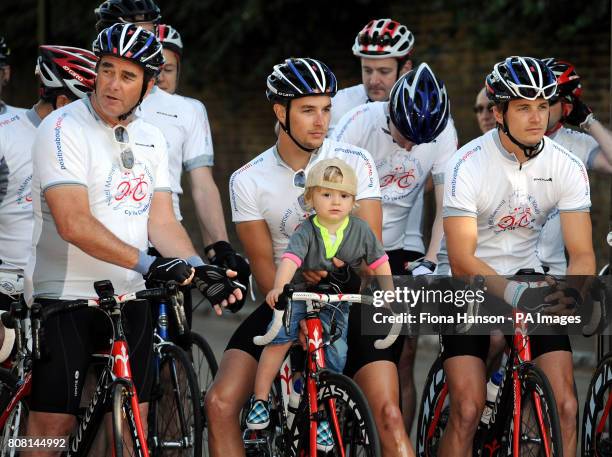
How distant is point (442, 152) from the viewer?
7.54 meters

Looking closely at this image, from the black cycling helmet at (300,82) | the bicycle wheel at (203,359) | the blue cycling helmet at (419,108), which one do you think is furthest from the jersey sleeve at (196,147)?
the black cycling helmet at (300,82)

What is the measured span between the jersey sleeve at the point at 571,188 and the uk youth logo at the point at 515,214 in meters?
0.13

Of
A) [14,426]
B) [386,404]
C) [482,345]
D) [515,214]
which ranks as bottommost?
[14,426]

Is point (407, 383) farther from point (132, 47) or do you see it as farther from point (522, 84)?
point (132, 47)

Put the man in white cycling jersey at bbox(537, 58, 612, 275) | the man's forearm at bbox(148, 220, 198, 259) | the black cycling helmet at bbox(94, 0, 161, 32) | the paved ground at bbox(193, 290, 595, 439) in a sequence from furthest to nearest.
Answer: the paved ground at bbox(193, 290, 595, 439) → the black cycling helmet at bbox(94, 0, 161, 32) → the man in white cycling jersey at bbox(537, 58, 612, 275) → the man's forearm at bbox(148, 220, 198, 259)

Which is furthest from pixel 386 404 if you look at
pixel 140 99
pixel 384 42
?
pixel 384 42

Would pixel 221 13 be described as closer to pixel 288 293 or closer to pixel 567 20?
pixel 567 20

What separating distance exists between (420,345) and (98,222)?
23.6 feet

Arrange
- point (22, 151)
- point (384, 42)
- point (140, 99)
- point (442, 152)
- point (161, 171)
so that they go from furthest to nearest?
point (384, 42) → point (442, 152) → point (22, 151) → point (161, 171) → point (140, 99)

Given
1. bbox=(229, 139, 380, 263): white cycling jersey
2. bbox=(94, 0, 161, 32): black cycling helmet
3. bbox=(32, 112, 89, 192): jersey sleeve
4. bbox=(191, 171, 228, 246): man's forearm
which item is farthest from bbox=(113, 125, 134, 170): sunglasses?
bbox=(94, 0, 161, 32): black cycling helmet

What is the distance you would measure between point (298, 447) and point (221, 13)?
10295 millimetres

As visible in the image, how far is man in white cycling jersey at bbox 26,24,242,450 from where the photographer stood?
5.53 metres

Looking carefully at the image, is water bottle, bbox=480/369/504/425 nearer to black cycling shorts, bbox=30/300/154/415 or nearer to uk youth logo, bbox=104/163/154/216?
black cycling shorts, bbox=30/300/154/415

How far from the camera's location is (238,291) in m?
5.51
